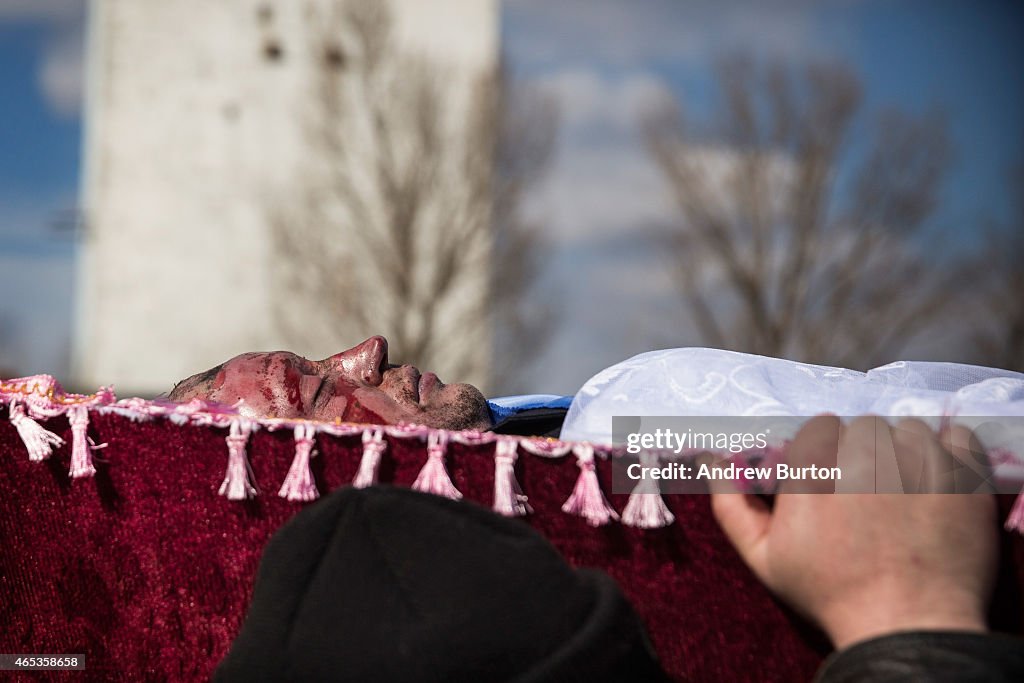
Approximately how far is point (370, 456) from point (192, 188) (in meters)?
13.8

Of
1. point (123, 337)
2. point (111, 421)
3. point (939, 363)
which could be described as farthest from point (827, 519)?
point (123, 337)

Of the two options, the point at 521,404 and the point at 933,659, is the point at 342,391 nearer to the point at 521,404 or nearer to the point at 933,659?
the point at 521,404

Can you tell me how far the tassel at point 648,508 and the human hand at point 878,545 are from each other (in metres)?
0.17

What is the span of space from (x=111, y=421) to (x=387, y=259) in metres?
12.8

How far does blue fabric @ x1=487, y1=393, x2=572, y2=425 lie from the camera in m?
2.57

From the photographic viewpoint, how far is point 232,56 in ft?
48.2

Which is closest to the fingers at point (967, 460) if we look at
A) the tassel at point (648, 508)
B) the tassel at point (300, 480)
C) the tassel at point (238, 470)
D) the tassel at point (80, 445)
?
the tassel at point (648, 508)

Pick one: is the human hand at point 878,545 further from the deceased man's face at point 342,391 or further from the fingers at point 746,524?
the deceased man's face at point 342,391

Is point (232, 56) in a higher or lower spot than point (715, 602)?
higher

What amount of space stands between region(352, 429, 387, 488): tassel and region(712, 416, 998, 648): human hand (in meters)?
0.67

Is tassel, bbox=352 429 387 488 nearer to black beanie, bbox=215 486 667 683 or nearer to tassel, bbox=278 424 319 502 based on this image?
tassel, bbox=278 424 319 502

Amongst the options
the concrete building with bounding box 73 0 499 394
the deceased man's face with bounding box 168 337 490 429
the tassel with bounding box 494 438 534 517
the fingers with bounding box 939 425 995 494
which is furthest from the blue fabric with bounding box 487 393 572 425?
the concrete building with bounding box 73 0 499 394

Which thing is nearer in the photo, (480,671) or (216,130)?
(480,671)

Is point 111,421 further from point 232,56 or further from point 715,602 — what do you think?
point 232,56
